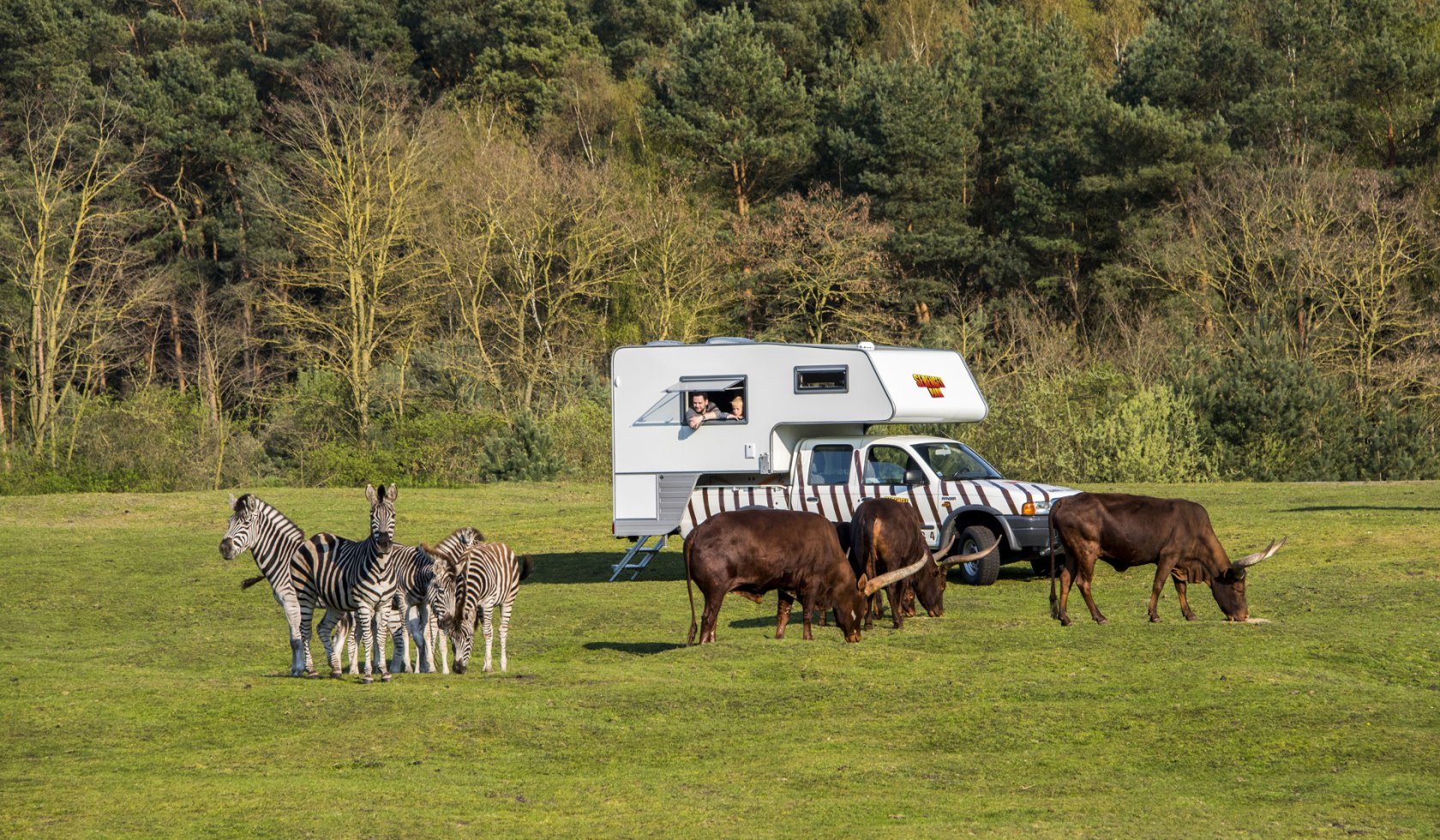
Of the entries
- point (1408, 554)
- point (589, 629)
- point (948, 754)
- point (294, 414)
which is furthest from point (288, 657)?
point (294, 414)

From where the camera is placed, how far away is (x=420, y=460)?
5103 centimetres

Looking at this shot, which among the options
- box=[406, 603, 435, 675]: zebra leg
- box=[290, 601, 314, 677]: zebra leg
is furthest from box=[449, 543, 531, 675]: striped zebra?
box=[290, 601, 314, 677]: zebra leg


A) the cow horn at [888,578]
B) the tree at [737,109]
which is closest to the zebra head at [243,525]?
the cow horn at [888,578]

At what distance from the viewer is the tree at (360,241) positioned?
5622 cm

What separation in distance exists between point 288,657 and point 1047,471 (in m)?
29.6

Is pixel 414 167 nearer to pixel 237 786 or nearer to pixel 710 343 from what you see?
pixel 710 343

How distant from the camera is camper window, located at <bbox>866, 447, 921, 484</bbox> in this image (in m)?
22.8

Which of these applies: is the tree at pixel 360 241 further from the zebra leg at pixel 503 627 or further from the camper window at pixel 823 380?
the zebra leg at pixel 503 627

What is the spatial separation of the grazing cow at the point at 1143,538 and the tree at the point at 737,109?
4947 cm

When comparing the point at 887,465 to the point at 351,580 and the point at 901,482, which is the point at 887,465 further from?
the point at 351,580

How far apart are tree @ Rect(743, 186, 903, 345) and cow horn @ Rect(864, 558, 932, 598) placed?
44.1 m

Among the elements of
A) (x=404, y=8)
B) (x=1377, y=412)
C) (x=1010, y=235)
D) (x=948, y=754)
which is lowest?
(x=948, y=754)

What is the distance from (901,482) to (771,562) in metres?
6.75

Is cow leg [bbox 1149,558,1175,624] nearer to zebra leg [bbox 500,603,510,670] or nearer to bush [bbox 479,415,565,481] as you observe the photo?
zebra leg [bbox 500,603,510,670]
